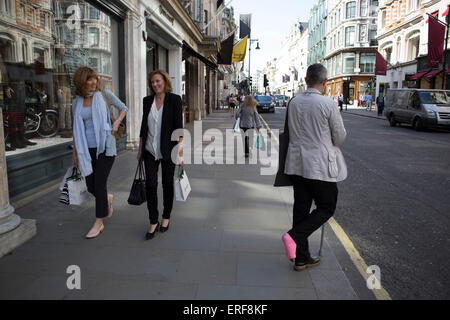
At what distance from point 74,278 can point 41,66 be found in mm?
4503

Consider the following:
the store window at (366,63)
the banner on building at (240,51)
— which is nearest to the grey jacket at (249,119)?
the banner on building at (240,51)

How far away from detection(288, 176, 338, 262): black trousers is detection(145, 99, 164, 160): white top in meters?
1.49

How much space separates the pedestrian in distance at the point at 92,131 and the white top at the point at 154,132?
15.1 inches

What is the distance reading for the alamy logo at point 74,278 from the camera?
2.99 meters

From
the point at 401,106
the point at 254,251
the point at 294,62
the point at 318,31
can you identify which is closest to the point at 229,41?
the point at 401,106

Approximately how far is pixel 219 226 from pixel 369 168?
533cm

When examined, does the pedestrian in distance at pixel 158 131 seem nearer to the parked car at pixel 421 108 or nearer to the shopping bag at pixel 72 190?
the shopping bag at pixel 72 190

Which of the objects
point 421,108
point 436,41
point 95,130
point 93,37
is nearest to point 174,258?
point 95,130

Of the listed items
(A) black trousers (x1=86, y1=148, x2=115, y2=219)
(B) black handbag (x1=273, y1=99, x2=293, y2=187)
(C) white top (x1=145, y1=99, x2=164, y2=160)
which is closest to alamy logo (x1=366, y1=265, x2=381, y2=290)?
(B) black handbag (x1=273, y1=99, x2=293, y2=187)

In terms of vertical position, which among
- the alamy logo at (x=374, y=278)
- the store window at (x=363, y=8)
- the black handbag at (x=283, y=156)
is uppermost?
the store window at (x=363, y=8)

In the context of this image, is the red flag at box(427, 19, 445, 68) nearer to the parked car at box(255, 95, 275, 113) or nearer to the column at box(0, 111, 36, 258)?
the parked car at box(255, 95, 275, 113)

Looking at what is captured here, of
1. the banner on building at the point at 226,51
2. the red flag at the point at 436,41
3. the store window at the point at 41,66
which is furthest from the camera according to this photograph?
the red flag at the point at 436,41

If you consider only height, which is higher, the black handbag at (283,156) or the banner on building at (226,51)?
the banner on building at (226,51)

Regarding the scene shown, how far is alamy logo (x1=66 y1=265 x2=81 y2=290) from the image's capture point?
2.99m
